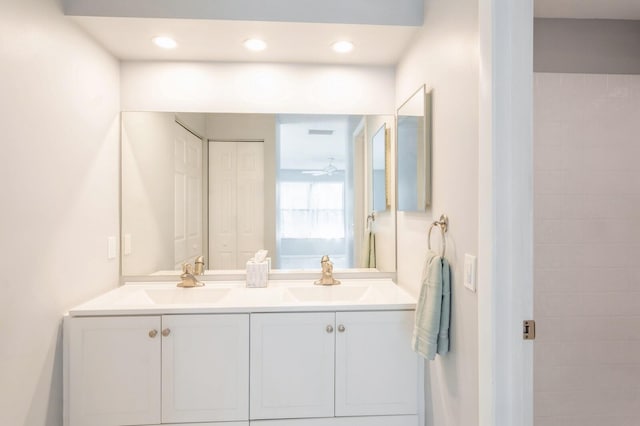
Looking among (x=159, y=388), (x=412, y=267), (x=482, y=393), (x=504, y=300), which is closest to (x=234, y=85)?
(x=412, y=267)

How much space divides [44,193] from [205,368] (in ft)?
3.40

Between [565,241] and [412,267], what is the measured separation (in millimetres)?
975

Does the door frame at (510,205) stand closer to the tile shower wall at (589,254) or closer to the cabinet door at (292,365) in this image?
the cabinet door at (292,365)

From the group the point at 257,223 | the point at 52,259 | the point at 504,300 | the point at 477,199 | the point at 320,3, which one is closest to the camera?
the point at 504,300

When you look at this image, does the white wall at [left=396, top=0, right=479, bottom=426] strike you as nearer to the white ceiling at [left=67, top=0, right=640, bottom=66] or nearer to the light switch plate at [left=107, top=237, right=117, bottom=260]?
the white ceiling at [left=67, top=0, right=640, bottom=66]

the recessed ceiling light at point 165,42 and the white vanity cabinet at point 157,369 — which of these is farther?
the recessed ceiling light at point 165,42

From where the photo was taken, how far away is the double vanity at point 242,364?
1624mm

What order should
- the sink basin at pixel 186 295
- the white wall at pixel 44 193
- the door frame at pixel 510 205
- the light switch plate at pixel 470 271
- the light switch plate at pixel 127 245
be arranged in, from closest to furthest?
the door frame at pixel 510 205
the light switch plate at pixel 470 271
the white wall at pixel 44 193
the sink basin at pixel 186 295
the light switch plate at pixel 127 245

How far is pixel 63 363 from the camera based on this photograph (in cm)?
162

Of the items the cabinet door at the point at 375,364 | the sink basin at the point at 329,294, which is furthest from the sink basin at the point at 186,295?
the cabinet door at the point at 375,364

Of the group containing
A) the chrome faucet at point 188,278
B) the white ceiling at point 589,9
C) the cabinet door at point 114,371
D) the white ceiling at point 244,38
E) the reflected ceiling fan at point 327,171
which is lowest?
the cabinet door at point 114,371

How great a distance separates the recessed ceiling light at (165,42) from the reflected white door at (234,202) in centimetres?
57

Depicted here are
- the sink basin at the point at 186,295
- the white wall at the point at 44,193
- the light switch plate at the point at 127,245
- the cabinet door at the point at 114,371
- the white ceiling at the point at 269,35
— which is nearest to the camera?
the white wall at the point at 44,193

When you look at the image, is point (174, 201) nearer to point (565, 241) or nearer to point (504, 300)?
point (504, 300)
